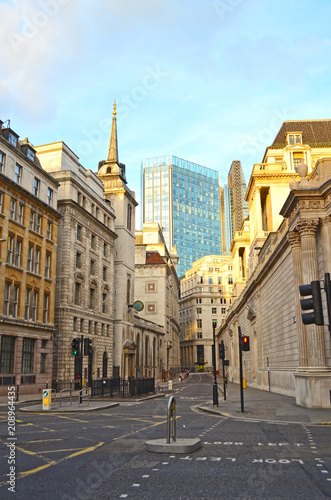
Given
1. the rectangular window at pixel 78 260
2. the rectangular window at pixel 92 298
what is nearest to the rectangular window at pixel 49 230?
the rectangular window at pixel 78 260

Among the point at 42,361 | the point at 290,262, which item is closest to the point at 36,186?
the point at 42,361

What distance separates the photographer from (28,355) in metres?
36.9

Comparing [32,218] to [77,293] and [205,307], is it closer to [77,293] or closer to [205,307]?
[77,293]

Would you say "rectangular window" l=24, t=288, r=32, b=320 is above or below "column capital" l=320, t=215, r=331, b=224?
below

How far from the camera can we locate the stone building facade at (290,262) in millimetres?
20812

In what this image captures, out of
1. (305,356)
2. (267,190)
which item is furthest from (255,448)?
(267,190)

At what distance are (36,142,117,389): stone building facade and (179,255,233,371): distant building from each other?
82.1 metres

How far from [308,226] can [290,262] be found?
4784 millimetres

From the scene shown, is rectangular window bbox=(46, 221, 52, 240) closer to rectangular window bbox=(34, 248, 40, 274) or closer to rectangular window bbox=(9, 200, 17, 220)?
rectangular window bbox=(34, 248, 40, 274)

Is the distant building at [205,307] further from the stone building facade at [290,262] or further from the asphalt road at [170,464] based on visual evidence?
the asphalt road at [170,464]

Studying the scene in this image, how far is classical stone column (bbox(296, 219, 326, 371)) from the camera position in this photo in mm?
20453

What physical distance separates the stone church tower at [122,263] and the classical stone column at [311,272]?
36974mm

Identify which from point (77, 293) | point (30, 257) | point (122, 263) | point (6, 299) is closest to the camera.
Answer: point (6, 299)

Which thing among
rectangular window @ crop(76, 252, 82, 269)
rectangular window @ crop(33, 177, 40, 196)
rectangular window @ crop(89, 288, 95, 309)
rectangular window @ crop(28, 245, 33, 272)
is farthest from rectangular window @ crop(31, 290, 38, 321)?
rectangular window @ crop(89, 288, 95, 309)
